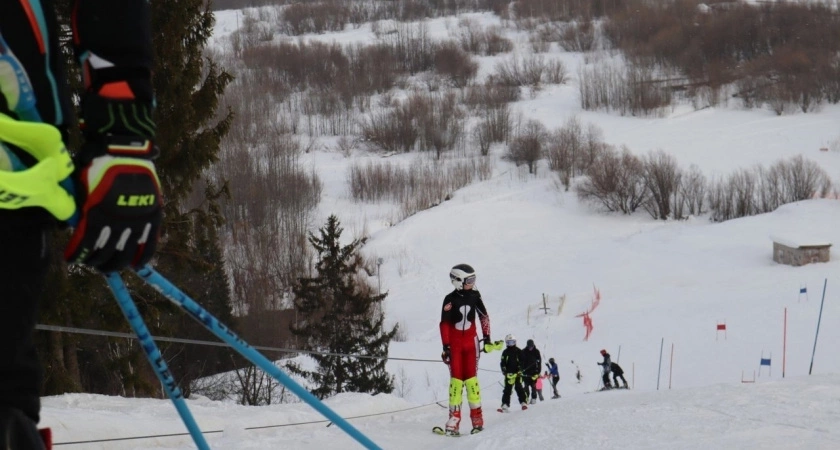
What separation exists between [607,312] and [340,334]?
31.4 ft

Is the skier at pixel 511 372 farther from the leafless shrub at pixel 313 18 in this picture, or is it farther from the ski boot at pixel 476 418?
the leafless shrub at pixel 313 18

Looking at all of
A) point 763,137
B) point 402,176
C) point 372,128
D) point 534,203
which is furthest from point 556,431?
point 372,128

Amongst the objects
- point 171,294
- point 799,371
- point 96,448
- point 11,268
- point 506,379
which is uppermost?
point 11,268

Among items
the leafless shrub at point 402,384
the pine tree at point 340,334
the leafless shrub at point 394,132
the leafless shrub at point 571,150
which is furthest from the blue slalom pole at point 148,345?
the leafless shrub at point 394,132

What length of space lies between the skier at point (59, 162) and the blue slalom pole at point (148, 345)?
5 cm

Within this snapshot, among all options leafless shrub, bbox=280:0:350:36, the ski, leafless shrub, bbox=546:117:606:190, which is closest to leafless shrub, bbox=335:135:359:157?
leafless shrub, bbox=546:117:606:190

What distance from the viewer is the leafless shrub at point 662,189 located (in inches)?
2030

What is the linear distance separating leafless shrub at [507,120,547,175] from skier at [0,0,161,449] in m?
59.7

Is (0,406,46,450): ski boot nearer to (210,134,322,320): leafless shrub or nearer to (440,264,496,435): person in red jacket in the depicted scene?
(440,264,496,435): person in red jacket

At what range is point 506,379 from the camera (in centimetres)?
1021

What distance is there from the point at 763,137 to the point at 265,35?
5536 cm

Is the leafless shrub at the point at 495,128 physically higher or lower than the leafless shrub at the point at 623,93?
lower

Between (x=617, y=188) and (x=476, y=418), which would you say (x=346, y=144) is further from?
(x=476, y=418)

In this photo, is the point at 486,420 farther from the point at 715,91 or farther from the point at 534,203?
the point at 715,91
